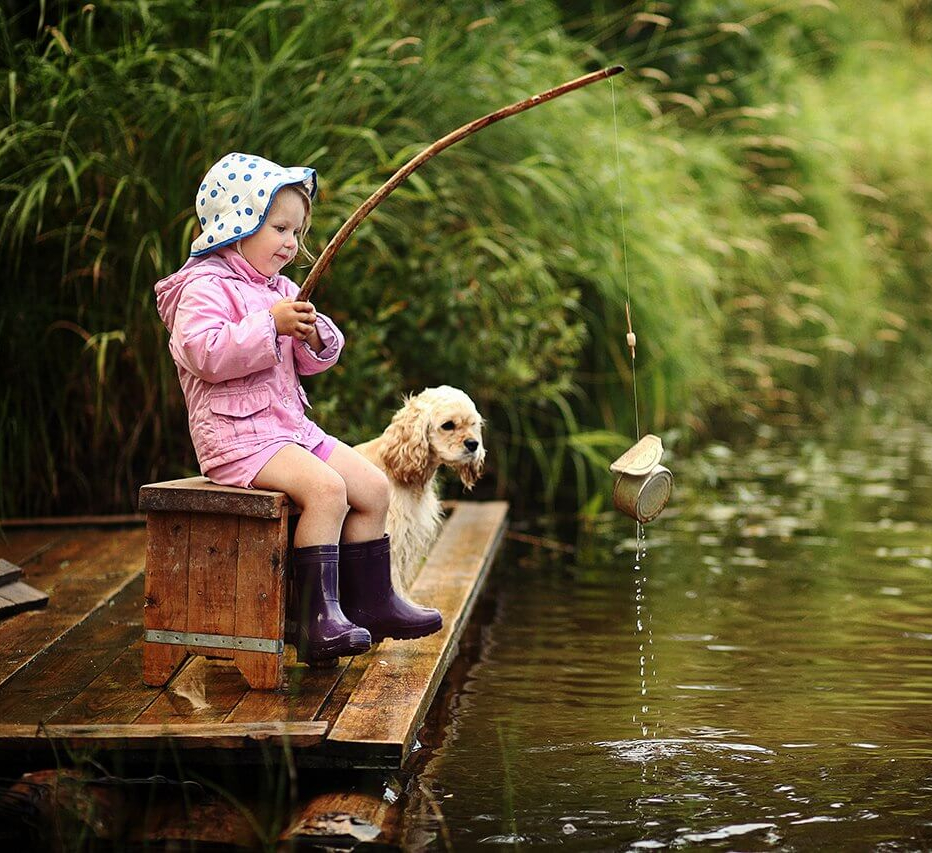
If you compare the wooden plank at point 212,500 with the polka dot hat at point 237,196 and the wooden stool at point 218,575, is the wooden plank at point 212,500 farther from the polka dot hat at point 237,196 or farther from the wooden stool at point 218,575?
the polka dot hat at point 237,196

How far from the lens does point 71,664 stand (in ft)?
14.5

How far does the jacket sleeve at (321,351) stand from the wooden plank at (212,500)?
1.41 ft

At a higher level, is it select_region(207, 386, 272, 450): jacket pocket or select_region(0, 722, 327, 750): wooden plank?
select_region(207, 386, 272, 450): jacket pocket

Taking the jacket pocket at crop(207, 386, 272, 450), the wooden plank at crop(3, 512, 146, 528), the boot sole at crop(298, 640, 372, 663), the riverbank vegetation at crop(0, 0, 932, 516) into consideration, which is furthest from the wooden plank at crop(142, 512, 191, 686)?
the wooden plank at crop(3, 512, 146, 528)

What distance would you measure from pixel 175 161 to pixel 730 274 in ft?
16.1

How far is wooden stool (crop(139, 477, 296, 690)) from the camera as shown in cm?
401

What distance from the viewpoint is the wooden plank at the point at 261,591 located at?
4.00 meters

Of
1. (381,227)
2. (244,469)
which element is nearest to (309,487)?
(244,469)

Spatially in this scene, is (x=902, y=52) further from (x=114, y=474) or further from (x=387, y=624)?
(x=387, y=624)

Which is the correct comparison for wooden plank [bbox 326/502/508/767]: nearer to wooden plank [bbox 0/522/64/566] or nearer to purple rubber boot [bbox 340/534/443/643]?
purple rubber boot [bbox 340/534/443/643]

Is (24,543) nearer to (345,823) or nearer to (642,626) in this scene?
(642,626)

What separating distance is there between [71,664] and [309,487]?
3.13 feet

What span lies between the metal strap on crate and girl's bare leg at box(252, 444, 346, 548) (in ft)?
0.92

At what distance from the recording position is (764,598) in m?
6.11
